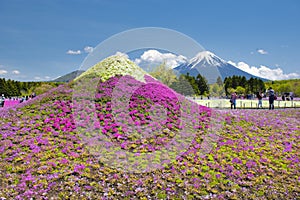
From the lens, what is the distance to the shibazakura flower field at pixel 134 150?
289 inches

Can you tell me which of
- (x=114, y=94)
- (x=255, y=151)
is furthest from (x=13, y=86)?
(x=255, y=151)

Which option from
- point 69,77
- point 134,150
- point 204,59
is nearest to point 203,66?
point 204,59

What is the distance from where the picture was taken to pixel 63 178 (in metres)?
7.47

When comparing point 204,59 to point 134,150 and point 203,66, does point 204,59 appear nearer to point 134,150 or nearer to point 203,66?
point 203,66

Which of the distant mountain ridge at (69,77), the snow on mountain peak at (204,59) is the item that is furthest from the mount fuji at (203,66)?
the distant mountain ridge at (69,77)

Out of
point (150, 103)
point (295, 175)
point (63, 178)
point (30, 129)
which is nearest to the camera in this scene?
point (63, 178)

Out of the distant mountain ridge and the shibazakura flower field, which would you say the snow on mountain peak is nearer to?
the shibazakura flower field

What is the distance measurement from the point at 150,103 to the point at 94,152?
4.61 metres

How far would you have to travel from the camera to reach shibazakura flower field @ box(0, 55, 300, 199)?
7.35 m

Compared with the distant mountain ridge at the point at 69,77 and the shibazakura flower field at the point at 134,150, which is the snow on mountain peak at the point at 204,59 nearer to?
the shibazakura flower field at the point at 134,150

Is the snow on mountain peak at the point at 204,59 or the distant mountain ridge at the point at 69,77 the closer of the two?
the snow on mountain peak at the point at 204,59

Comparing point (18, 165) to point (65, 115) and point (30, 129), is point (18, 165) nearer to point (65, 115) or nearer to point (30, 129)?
point (30, 129)

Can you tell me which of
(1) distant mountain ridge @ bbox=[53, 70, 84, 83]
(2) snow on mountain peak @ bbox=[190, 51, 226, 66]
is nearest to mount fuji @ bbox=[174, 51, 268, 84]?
(2) snow on mountain peak @ bbox=[190, 51, 226, 66]

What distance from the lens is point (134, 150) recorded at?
358 inches
